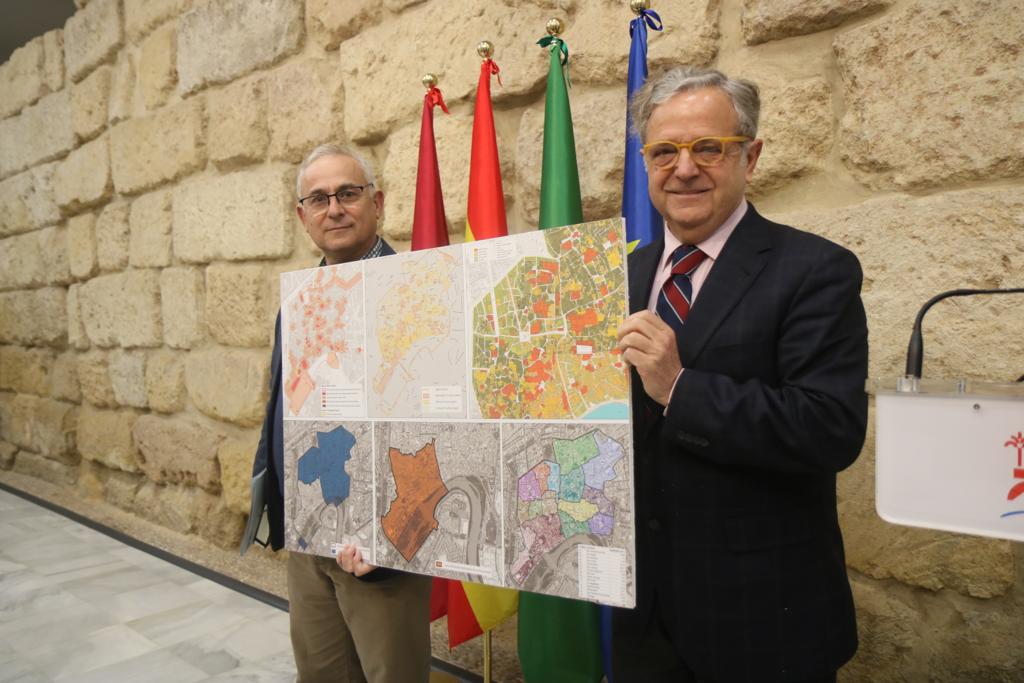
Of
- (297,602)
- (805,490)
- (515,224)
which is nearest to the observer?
(805,490)

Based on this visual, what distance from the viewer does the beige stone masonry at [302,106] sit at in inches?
105

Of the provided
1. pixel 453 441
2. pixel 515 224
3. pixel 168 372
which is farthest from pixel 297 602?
pixel 168 372

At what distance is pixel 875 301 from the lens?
147cm

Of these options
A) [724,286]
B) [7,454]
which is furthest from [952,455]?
[7,454]

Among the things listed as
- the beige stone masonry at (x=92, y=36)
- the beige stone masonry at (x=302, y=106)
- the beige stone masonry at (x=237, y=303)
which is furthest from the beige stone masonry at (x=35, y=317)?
the beige stone masonry at (x=302, y=106)

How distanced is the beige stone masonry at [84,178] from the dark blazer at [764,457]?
3.94 meters

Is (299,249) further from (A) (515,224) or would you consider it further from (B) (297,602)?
(B) (297,602)

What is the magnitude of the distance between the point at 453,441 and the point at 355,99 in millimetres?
1818

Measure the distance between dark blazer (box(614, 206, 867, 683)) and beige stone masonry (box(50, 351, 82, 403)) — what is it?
4.38 m

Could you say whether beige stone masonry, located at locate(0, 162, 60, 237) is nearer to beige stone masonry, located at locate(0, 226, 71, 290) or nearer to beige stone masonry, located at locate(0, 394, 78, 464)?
beige stone masonry, located at locate(0, 226, 71, 290)

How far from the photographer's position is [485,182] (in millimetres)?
1914

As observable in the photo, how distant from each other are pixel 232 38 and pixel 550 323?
2670 millimetres

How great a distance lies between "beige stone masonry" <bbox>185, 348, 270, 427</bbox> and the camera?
295 cm

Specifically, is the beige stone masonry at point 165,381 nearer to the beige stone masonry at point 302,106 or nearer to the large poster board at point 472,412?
the beige stone masonry at point 302,106
